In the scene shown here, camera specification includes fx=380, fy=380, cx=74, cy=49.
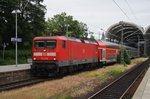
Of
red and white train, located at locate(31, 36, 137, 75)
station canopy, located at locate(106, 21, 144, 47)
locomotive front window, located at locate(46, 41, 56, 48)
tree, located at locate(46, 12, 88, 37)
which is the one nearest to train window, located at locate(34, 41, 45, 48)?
red and white train, located at locate(31, 36, 137, 75)

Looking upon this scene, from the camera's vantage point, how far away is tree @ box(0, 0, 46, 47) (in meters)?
66.4

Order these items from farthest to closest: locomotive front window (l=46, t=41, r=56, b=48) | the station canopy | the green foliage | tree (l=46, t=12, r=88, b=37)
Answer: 1. the station canopy
2. tree (l=46, t=12, r=88, b=37)
3. the green foliage
4. locomotive front window (l=46, t=41, r=56, b=48)

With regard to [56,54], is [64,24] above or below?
above

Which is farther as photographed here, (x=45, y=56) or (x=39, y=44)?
(x=39, y=44)

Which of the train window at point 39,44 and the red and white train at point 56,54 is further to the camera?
the train window at point 39,44

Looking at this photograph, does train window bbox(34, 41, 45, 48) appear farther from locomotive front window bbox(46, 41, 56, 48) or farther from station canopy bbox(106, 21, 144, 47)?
station canopy bbox(106, 21, 144, 47)

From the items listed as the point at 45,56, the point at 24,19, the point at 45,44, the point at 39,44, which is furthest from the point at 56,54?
the point at 24,19

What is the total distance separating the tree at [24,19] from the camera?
2613 inches

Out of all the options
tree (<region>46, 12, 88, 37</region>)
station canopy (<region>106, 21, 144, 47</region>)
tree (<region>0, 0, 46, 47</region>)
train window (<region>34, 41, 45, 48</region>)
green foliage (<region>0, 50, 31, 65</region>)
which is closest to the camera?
train window (<region>34, 41, 45, 48</region>)

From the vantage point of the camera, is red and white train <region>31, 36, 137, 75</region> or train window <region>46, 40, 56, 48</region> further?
train window <region>46, 40, 56, 48</region>

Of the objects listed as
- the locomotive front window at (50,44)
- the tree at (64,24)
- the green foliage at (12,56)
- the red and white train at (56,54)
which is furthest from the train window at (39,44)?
the tree at (64,24)

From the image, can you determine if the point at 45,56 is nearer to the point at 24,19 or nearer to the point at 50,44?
the point at 50,44

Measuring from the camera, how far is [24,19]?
244 feet

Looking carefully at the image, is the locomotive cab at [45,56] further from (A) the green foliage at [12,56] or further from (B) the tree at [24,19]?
(B) the tree at [24,19]
